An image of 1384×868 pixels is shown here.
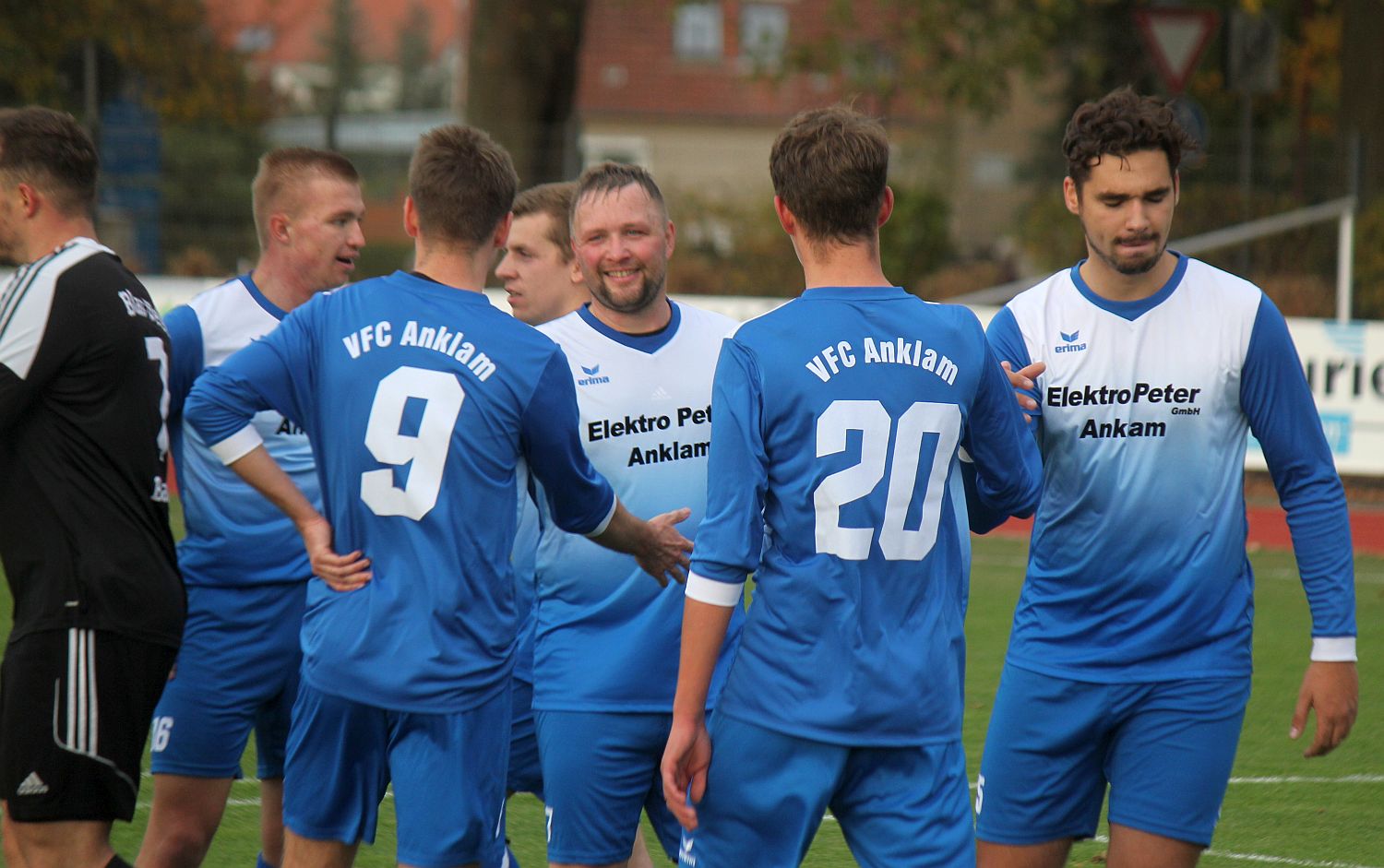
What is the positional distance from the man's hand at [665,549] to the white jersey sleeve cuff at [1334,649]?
1567 mm

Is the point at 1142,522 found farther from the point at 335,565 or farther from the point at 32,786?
the point at 32,786

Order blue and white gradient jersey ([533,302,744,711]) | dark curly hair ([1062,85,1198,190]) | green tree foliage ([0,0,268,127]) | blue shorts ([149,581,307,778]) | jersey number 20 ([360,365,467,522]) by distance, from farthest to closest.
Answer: green tree foliage ([0,0,268,127])
blue shorts ([149,581,307,778])
blue and white gradient jersey ([533,302,744,711])
dark curly hair ([1062,85,1198,190])
jersey number 20 ([360,365,467,522])

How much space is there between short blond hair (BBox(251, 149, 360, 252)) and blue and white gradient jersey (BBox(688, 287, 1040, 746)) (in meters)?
2.31

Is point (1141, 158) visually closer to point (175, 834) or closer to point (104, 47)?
point (175, 834)

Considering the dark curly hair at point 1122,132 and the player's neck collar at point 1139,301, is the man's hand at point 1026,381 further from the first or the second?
the dark curly hair at point 1122,132

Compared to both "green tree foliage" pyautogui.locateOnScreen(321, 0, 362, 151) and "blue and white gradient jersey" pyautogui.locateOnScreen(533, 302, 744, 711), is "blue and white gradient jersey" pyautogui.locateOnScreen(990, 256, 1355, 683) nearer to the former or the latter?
"blue and white gradient jersey" pyautogui.locateOnScreen(533, 302, 744, 711)

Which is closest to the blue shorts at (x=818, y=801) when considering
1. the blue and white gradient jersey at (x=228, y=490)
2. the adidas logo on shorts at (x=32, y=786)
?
the adidas logo on shorts at (x=32, y=786)

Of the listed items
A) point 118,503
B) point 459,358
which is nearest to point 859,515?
point 459,358

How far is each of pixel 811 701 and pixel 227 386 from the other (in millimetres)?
1597

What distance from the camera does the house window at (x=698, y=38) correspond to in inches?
1997

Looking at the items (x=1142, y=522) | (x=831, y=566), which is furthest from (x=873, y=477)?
(x=1142, y=522)

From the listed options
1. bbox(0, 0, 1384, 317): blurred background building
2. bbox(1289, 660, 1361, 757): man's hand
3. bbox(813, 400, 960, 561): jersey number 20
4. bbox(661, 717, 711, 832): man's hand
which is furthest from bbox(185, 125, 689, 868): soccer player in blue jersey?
bbox(0, 0, 1384, 317): blurred background building

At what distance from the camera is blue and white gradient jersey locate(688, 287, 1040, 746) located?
11.5 feet

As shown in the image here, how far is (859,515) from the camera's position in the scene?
3508 millimetres
